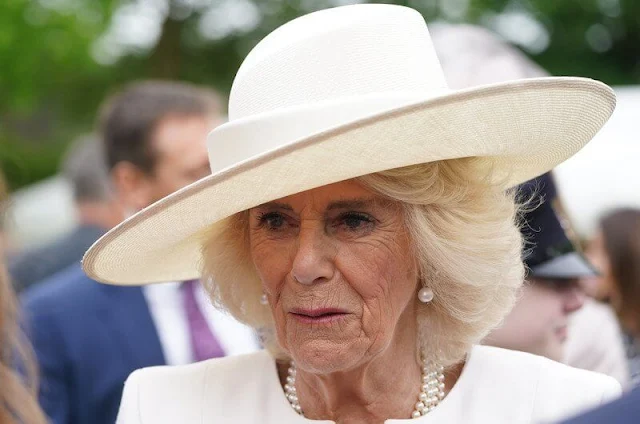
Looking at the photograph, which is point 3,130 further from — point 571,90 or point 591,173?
point 571,90

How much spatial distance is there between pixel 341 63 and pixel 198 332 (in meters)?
2.55

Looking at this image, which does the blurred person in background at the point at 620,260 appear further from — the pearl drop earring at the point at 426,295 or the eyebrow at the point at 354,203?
the eyebrow at the point at 354,203

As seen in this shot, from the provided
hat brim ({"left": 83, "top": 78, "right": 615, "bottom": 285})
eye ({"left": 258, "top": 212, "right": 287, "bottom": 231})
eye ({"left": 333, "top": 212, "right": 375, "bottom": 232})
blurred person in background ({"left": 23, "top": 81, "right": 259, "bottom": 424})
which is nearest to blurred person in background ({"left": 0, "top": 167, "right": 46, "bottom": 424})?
hat brim ({"left": 83, "top": 78, "right": 615, "bottom": 285})

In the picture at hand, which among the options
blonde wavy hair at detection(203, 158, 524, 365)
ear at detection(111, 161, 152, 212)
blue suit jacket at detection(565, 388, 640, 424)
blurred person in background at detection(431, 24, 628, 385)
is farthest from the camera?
ear at detection(111, 161, 152, 212)

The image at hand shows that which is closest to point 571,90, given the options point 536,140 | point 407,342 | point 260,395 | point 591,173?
point 536,140

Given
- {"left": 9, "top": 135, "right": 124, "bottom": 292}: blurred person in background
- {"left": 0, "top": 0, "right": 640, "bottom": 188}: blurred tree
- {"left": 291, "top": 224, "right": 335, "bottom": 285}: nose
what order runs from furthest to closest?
{"left": 0, "top": 0, "right": 640, "bottom": 188}: blurred tree < {"left": 9, "top": 135, "right": 124, "bottom": 292}: blurred person in background < {"left": 291, "top": 224, "right": 335, "bottom": 285}: nose

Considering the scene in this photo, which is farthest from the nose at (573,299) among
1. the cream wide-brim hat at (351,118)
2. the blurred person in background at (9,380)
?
the blurred person in background at (9,380)

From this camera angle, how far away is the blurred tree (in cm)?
1969

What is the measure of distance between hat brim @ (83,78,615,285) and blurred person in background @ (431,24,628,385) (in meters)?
1.57

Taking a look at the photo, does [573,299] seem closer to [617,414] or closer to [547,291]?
[547,291]

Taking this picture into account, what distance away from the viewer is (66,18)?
19453 millimetres

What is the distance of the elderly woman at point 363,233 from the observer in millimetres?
2430

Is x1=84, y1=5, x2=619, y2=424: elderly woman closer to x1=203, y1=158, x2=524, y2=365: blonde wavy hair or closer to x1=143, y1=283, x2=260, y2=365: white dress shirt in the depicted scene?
x1=203, y1=158, x2=524, y2=365: blonde wavy hair

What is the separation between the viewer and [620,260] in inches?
229
